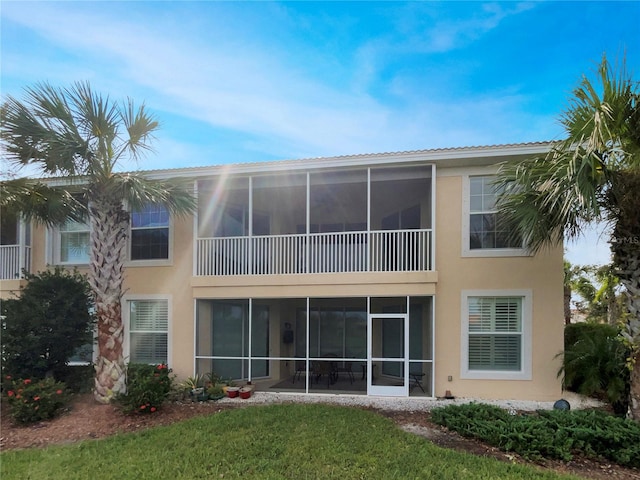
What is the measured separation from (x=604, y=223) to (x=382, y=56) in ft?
19.8

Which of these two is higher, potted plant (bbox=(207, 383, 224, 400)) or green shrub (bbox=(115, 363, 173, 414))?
green shrub (bbox=(115, 363, 173, 414))

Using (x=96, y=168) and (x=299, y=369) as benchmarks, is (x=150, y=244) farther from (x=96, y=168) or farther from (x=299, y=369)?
(x=299, y=369)

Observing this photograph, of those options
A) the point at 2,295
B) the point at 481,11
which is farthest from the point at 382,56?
the point at 2,295

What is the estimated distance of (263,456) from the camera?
5.70 metres

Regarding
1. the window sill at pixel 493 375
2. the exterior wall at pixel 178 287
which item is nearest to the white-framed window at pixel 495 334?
the window sill at pixel 493 375

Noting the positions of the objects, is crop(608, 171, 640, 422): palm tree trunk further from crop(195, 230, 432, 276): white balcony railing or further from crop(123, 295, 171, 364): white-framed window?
crop(123, 295, 171, 364): white-framed window

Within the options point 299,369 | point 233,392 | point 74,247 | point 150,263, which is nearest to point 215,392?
point 233,392

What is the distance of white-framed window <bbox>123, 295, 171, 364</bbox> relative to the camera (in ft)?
36.2

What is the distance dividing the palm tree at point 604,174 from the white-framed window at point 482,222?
216 centimetres

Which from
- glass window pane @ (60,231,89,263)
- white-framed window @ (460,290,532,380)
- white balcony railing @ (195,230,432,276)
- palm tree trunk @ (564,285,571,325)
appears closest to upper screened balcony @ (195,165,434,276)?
white balcony railing @ (195,230,432,276)

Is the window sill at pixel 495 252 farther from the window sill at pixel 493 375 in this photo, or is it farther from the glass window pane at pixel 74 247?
the glass window pane at pixel 74 247

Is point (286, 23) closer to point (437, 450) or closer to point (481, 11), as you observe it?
point (481, 11)

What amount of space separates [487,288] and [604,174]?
12.6 ft

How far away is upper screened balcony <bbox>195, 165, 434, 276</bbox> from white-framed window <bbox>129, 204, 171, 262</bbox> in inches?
40.8
